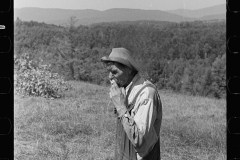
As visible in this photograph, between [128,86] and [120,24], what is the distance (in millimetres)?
17191

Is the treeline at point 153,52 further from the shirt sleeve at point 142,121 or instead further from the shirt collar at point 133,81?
the shirt sleeve at point 142,121

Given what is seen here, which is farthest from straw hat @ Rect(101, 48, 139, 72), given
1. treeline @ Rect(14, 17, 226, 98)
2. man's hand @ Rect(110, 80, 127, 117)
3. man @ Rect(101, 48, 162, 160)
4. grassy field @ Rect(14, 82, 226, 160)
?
treeline @ Rect(14, 17, 226, 98)

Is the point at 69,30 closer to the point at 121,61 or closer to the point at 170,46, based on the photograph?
the point at 170,46

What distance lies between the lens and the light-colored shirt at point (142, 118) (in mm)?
1424

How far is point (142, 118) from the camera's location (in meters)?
1.43

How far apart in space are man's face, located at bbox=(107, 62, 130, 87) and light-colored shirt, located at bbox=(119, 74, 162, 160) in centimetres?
4

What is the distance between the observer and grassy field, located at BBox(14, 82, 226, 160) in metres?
4.62

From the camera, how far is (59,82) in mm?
10336

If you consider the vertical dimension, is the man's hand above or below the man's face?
below

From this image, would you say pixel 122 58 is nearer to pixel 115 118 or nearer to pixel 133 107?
pixel 133 107

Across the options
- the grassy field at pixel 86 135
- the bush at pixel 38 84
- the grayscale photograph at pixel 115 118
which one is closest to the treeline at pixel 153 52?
the grayscale photograph at pixel 115 118

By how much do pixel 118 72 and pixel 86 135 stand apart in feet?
13.5
